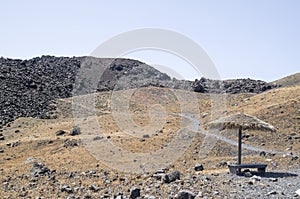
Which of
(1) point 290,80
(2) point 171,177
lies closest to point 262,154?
(2) point 171,177

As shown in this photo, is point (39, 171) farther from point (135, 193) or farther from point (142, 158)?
point (135, 193)

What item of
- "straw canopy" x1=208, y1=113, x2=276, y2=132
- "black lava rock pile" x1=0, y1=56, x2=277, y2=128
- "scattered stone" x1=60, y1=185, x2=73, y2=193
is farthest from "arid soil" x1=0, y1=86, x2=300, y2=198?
"black lava rock pile" x1=0, y1=56, x2=277, y2=128

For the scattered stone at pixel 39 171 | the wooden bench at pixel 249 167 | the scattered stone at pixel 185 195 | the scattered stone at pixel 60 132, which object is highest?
the scattered stone at pixel 60 132

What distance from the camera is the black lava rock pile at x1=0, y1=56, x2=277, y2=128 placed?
53281 millimetres

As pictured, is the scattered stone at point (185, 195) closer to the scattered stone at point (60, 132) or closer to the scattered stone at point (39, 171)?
the scattered stone at point (39, 171)

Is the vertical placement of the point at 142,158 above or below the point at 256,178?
above

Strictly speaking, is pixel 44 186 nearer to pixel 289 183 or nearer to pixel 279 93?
pixel 289 183

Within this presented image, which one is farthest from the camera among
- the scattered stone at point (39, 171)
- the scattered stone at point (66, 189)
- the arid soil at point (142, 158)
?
the scattered stone at point (39, 171)

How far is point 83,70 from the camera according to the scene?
86.6 meters

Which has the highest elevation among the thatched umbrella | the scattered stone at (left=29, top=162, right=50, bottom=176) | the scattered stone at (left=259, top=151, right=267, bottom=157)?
the thatched umbrella

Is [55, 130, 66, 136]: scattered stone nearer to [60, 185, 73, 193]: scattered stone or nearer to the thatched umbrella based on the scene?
[60, 185, 73, 193]: scattered stone

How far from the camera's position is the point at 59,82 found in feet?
237

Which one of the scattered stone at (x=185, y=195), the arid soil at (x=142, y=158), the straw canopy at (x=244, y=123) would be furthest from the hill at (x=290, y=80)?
the scattered stone at (x=185, y=195)

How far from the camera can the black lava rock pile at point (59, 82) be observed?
5328 cm
